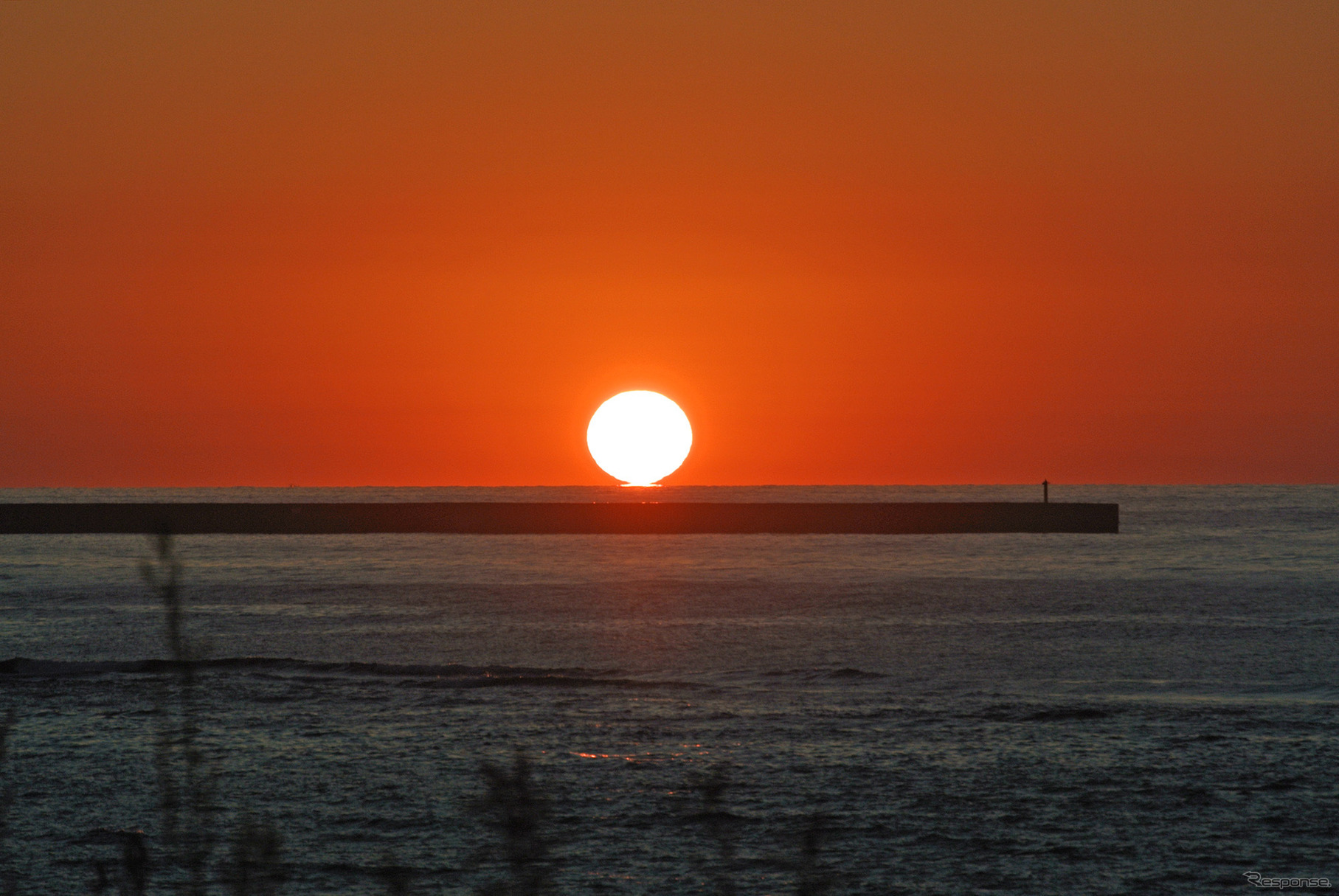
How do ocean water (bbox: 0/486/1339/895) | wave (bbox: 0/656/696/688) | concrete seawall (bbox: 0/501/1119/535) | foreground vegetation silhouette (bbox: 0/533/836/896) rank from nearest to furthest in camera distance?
foreground vegetation silhouette (bbox: 0/533/836/896) → ocean water (bbox: 0/486/1339/895) → wave (bbox: 0/656/696/688) → concrete seawall (bbox: 0/501/1119/535)

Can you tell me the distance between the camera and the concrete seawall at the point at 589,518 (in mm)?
40094

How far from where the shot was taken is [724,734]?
13641 millimetres

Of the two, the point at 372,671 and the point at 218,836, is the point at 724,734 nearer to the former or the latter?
the point at 218,836

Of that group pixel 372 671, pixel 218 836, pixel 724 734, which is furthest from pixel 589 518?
pixel 218 836

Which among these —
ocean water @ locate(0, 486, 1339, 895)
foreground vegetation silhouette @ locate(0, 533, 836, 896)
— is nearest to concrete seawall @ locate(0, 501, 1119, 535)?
ocean water @ locate(0, 486, 1339, 895)

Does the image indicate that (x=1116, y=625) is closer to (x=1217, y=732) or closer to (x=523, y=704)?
(x=1217, y=732)

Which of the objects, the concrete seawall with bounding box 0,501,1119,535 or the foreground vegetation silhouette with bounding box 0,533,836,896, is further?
the concrete seawall with bounding box 0,501,1119,535

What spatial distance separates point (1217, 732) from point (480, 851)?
8.89 metres

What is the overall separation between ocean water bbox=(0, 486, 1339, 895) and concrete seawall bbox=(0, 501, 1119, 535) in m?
6.06

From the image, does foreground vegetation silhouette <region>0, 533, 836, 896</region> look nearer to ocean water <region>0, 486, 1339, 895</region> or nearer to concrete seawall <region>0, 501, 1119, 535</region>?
ocean water <region>0, 486, 1339, 895</region>

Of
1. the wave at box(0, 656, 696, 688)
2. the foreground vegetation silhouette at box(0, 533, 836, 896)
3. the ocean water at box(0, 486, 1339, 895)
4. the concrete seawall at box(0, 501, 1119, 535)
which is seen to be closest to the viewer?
the foreground vegetation silhouette at box(0, 533, 836, 896)

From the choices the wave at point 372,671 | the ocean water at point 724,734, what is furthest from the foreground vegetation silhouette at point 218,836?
the wave at point 372,671

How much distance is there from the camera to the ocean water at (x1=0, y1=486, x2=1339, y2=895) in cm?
910

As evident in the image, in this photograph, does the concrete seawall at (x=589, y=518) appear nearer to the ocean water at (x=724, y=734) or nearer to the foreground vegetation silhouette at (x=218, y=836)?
the ocean water at (x=724, y=734)
